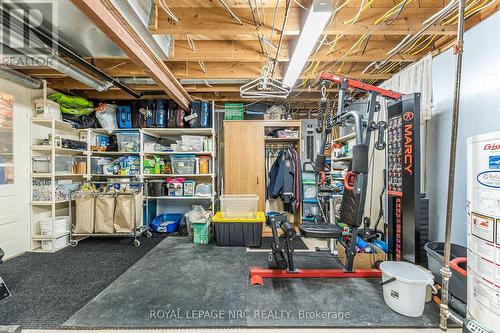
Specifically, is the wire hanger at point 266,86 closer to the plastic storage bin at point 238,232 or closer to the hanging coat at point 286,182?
the hanging coat at point 286,182

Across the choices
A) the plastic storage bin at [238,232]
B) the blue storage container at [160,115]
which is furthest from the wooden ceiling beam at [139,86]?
the plastic storage bin at [238,232]

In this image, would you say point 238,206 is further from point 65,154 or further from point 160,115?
point 65,154

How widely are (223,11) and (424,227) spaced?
3039 mm

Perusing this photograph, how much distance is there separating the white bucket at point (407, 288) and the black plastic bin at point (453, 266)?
9.6 inches

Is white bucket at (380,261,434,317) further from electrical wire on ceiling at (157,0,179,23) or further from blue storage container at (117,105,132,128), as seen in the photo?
blue storage container at (117,105,132,128)

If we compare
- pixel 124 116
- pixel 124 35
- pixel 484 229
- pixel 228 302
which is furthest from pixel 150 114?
pixel 484 229

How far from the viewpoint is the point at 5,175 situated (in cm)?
276

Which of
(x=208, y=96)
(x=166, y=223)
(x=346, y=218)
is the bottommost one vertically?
(x=166, y=223)

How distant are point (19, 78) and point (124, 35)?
7.59 ft

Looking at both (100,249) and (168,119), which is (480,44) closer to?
(168,119)

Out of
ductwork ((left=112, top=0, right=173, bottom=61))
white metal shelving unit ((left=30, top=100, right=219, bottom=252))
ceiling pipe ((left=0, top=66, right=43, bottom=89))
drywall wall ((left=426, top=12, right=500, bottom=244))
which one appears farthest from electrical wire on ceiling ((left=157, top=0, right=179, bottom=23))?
drywall wall ((left=426, top=12, right=500, bottom=244))

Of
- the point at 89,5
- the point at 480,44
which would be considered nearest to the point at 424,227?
the point at 480,44

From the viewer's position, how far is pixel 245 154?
3879 millimetres

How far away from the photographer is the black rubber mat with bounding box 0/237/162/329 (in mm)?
1681
